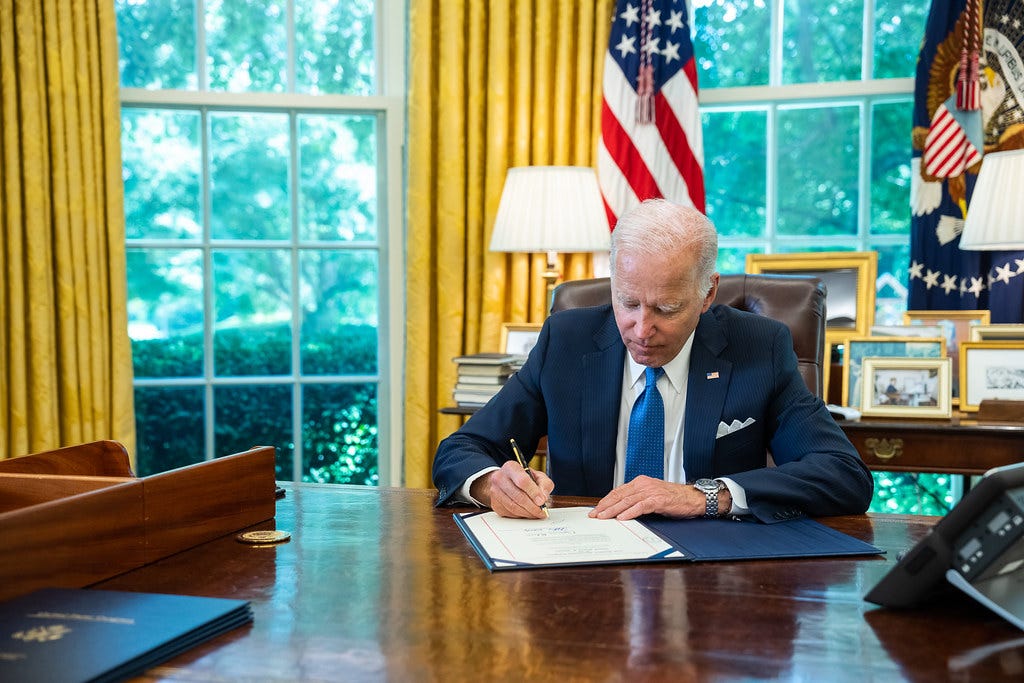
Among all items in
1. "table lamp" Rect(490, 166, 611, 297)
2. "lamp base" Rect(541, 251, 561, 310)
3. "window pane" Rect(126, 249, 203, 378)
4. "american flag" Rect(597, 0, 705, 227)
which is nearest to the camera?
"table lamp" Rect(490, 166, 611, 297)

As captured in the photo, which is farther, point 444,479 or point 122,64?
point 122,64

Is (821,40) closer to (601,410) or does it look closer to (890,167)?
(890,167)

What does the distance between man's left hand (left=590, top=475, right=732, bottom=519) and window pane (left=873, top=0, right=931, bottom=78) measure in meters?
2.58

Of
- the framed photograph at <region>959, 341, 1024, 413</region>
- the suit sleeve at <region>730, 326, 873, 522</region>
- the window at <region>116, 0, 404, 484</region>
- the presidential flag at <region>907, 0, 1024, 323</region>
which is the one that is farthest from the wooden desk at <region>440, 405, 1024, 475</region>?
the window at <region>116, 0, 404, 484</region>

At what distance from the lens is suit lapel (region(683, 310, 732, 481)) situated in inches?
73.5

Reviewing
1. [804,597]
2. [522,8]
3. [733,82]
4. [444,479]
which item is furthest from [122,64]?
[804,597]

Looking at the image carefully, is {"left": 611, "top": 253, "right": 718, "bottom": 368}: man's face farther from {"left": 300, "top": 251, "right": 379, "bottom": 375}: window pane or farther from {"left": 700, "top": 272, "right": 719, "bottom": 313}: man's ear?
{"left": 300, "top": 251, "right": 379, "bottom": 375}: window pane

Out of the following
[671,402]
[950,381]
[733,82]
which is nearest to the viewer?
[671,402]

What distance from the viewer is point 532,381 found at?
203cm

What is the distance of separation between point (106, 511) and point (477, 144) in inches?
102

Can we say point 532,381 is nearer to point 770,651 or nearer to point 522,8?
point 770,651

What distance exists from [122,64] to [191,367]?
1156 millimetres

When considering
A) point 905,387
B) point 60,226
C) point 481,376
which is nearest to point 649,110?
point 481,376

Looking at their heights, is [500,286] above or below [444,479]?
above
